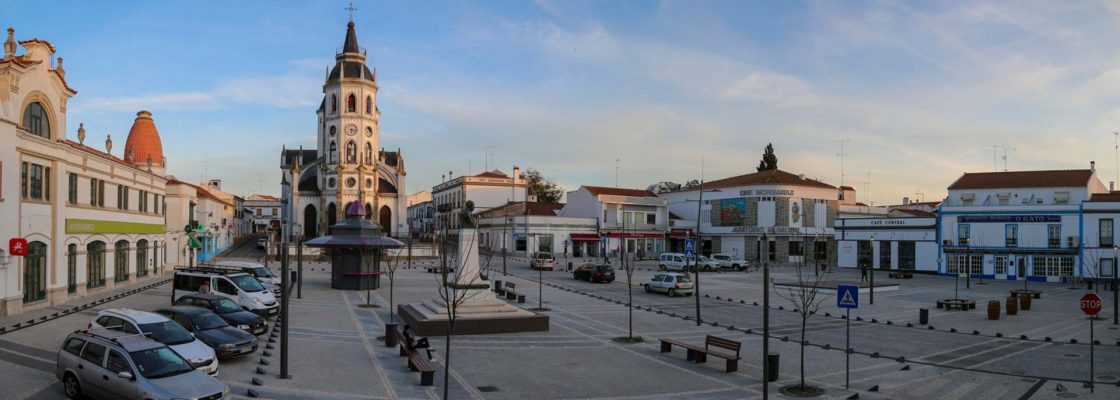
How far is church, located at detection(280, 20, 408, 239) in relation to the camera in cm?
9069

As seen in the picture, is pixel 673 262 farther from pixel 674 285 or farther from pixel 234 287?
pixel 234 287

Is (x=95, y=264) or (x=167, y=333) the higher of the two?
(x=95, y=264)

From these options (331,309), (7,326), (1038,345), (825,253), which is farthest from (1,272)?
(825,253)

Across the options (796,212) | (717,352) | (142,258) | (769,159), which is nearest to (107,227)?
(142,258)

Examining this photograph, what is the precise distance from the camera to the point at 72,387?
13.5 metres

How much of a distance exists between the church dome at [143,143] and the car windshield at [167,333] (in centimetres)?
4618

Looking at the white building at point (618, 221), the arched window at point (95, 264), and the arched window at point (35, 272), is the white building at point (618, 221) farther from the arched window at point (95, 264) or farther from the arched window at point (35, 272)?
the arched window at point (35, 272)

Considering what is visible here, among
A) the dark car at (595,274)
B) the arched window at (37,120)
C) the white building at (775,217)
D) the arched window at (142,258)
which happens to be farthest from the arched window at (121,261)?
the white building at (775,217)

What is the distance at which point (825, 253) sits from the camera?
75625 mm

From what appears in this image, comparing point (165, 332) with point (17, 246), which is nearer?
point (165, 332)

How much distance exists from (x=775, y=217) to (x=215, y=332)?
63.7 m

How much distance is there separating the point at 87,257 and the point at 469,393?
24.7 metres

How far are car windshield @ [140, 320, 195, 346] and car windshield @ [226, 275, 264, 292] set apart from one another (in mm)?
9990

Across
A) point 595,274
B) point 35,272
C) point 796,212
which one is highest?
point 796,212
